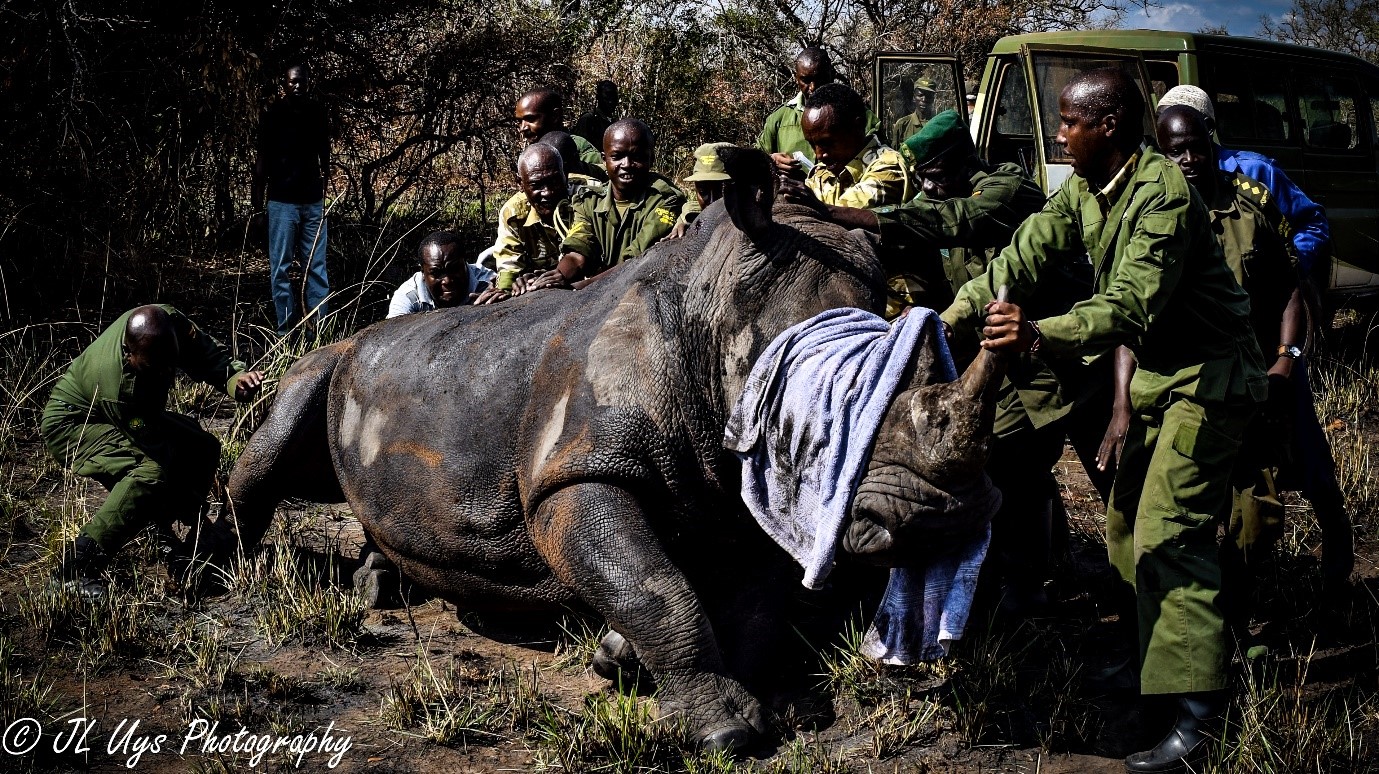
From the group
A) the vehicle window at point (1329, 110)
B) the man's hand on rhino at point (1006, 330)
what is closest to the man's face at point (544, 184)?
the man's hand on rhino at point (1006, 330)

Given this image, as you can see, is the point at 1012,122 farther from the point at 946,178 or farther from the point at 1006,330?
the point at 1006,330

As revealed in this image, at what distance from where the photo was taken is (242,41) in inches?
401

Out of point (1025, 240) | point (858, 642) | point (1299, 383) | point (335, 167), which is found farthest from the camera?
point (335, 167)

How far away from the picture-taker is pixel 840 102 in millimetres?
5414

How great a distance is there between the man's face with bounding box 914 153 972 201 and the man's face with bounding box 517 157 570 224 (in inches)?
83.1

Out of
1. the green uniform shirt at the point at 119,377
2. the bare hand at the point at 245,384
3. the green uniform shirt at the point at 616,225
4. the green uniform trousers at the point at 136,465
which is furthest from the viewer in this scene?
the green uniform shirt at the point at 616,225

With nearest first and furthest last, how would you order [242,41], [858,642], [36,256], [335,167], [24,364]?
[858,642], [24,364], [36,256], [242,41], [335,167]

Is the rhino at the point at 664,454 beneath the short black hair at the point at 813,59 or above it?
beneath

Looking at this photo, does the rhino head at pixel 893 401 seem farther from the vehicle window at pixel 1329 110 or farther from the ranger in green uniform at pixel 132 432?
the vehicle window at pixel 1329 110

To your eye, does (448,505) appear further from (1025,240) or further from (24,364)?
(24,364)

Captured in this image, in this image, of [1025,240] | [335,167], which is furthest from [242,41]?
[1025,240]

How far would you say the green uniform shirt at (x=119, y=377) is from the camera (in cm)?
577

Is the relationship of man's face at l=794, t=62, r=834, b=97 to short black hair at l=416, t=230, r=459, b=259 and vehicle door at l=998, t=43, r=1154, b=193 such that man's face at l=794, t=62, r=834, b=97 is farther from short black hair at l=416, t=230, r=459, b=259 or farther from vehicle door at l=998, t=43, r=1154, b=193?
short black hair at l=416, t=230, r=459, b=259

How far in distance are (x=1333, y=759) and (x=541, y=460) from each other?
8.86ft
